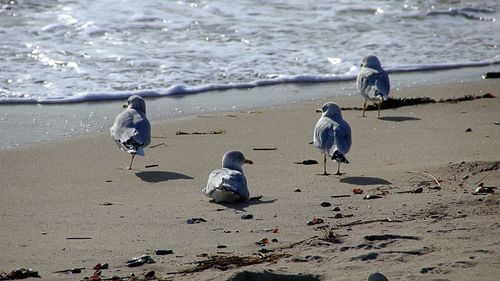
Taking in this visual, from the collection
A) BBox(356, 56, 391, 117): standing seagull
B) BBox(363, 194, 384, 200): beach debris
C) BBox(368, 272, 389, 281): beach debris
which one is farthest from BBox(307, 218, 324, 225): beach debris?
BBox(356, 56, 391, 117): standing seagull

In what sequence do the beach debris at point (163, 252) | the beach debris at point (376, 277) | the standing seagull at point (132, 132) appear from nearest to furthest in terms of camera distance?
1. the beach debris at point (376, 277)
2. the beach debris at point (163, 252)
3. the standing seagull at point (132, 132)

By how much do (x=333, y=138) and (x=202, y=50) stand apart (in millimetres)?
5416

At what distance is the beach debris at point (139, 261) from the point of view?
5.33 meters

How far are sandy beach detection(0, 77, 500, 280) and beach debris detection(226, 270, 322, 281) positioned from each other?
3cm

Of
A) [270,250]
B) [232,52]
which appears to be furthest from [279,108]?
[270,250]

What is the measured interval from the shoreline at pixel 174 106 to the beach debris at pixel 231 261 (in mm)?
4005

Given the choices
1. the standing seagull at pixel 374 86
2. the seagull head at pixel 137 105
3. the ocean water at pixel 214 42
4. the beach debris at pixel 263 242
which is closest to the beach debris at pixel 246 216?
the beach debris at pixel 263 242

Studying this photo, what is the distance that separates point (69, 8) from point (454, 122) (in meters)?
7.53

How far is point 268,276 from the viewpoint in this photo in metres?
4.66

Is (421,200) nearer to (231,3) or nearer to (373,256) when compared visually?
(373,256)

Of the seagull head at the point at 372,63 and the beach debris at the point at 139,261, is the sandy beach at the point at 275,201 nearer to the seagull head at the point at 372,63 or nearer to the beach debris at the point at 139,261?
the beach debris at the point at 139,261

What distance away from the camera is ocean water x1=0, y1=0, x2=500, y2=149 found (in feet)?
34.9

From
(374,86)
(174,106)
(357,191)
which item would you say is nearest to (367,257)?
(357,191)

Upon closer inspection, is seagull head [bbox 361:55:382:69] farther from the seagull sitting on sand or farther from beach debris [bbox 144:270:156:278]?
beach debris [bbox 144:270:156:278]
